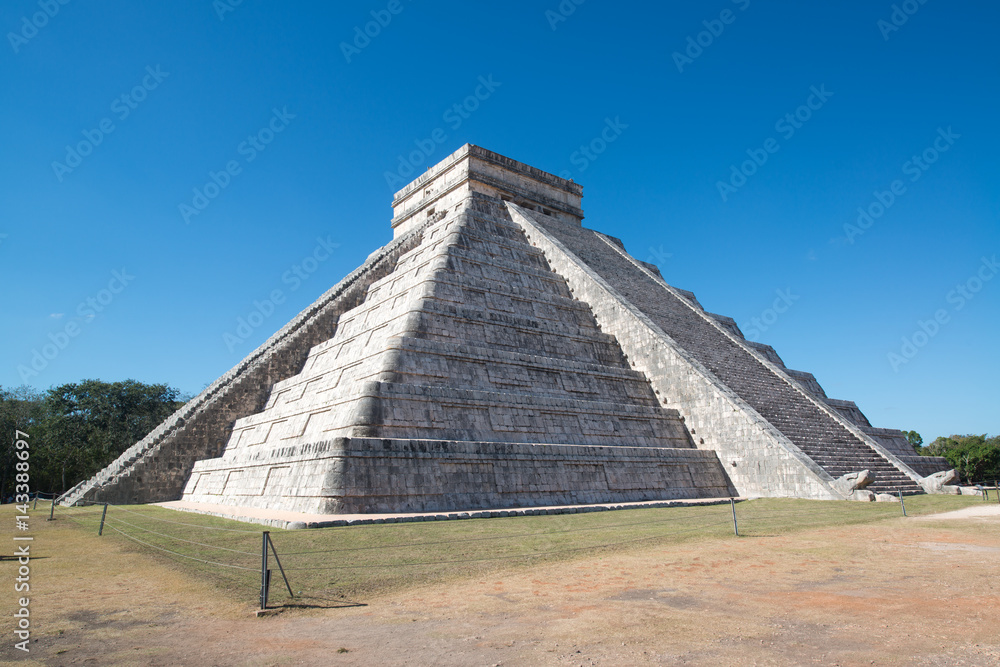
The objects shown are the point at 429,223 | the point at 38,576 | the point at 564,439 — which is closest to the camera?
the point at 38,576

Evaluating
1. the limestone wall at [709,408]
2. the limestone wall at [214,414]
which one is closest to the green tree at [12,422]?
the limestone wall at [214,414]

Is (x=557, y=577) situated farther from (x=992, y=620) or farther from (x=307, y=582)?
(x=992, y=620)

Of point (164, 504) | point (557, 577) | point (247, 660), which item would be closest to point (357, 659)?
point (247, 660)

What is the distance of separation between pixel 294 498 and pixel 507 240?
1302 cm

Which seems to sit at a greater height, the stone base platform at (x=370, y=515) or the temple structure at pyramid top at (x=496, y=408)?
the temple structure at pyramid top at (x=496, y=408)

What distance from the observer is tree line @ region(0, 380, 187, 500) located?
2872 centimetres

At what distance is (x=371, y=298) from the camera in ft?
68.1

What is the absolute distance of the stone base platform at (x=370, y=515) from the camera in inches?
378

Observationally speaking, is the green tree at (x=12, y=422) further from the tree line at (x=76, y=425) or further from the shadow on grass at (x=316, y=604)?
the shadow on grass at (x=316, y=604)

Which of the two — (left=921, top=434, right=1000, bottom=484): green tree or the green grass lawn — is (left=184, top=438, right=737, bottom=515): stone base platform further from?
(left=921, top=434, right=1000, bottom=484): green tree

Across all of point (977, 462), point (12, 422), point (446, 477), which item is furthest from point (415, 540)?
point (977, 462)

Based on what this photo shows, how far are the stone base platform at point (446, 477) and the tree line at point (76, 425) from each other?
61.0 ft

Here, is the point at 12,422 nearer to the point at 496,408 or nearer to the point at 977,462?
the point at 496,408

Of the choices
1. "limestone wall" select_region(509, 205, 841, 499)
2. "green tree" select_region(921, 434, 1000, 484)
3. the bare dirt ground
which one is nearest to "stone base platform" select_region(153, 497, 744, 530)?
"limestone wall" select_region(509, 205, 841, 499)
